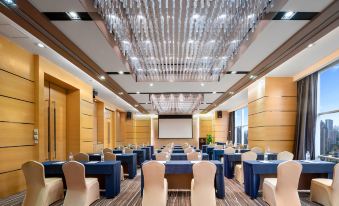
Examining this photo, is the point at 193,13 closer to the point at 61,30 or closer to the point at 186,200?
the point at 61,30

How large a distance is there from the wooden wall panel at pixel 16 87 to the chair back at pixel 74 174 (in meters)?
2.23

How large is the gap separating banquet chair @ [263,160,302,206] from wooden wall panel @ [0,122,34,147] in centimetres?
544

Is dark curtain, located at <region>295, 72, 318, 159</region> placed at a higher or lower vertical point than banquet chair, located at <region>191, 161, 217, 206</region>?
higher

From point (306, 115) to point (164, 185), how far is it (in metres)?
6.05

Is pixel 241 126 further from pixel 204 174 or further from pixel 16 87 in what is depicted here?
pixel 16 87

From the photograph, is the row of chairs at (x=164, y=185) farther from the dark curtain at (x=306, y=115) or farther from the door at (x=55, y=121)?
the dark curtain at (x=306, y=115)

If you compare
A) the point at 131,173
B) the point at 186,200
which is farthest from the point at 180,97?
the point at 186,200

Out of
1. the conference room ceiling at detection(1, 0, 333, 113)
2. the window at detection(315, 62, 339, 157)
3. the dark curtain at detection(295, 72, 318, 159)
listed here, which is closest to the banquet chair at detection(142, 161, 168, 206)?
the conference room ceiling at detection(1, 0, 333, 113)

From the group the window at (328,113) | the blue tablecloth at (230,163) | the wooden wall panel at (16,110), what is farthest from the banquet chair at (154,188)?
the window at (328,113)

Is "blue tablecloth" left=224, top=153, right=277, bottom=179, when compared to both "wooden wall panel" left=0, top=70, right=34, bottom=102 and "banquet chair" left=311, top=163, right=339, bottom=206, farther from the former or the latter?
"wooden wall panel" left=0, top=70, right=34, bottom=102

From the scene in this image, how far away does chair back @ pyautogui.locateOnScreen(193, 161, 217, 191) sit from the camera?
552 cm

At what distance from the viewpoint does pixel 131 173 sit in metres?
9.61

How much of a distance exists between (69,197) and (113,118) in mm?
14798

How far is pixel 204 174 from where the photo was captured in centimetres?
558
